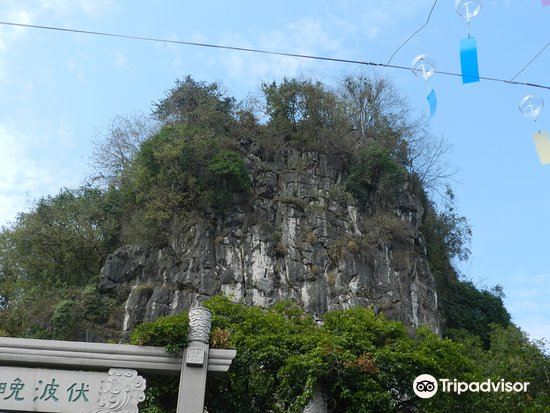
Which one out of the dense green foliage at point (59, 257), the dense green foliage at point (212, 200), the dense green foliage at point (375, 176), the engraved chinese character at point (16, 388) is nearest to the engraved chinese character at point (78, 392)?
the engraved chinese character at point (16, 388)

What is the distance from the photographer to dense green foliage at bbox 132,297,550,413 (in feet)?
A: 21.2

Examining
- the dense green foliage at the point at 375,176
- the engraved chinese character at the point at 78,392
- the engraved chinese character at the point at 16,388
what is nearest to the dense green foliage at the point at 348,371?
the engraved chinese character at the point at 78,392

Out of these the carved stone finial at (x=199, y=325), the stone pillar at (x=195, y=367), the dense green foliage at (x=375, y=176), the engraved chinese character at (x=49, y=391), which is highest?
the dense green foliage at (x=375, y=176)

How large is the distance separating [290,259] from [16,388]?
10.0 meters

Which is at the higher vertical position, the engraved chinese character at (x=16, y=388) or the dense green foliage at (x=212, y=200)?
the dense green foliage at (x=212, y=200)

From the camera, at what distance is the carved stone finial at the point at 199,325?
18.3ft

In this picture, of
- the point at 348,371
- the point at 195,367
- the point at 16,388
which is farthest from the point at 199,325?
the point at 348,371

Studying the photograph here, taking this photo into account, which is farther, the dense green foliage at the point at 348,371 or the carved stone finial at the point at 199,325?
the dense green foliage at the point at 348,371

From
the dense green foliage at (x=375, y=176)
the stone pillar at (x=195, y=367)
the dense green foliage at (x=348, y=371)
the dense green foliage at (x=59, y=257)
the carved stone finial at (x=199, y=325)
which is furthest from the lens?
the dense green foliage at (x=375, y=176)

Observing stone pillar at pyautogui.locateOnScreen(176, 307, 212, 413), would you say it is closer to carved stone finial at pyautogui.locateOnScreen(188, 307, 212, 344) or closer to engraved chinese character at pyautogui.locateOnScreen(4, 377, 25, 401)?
carved stone finial at pyautogui.locateOnScreen(188, 307, 212, 344)

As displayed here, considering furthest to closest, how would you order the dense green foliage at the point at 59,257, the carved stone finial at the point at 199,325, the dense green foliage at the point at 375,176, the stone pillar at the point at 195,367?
the dense green foliage at the point at 375,176
the dense green foliage at the point at 59,257
the carved stone finial at the point at 199,325
the stone pillar at the point at 195,367

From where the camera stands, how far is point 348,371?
264 inches

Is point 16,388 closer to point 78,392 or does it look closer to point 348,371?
point 78,392

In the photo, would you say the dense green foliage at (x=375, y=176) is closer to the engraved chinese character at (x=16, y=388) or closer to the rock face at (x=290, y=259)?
the rock face at (x=290, y=259)
